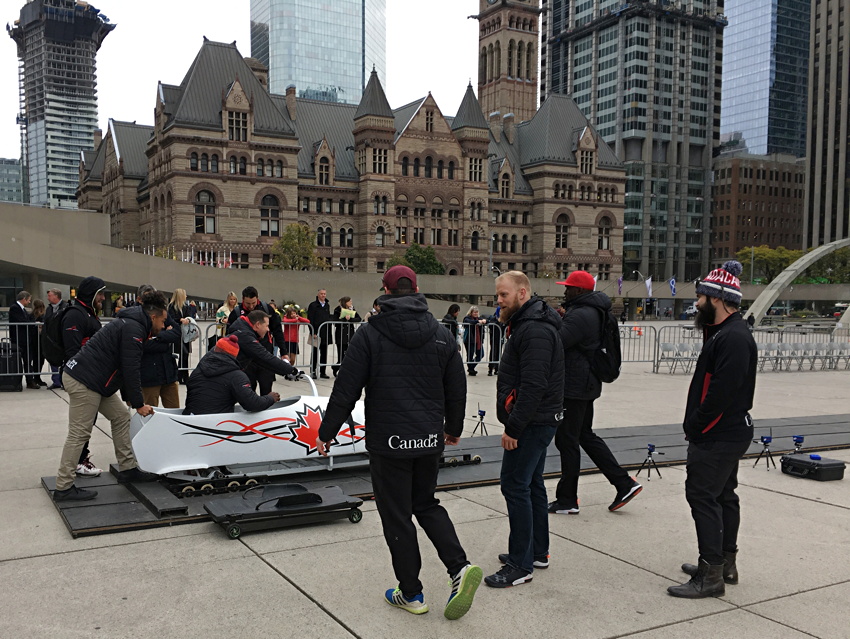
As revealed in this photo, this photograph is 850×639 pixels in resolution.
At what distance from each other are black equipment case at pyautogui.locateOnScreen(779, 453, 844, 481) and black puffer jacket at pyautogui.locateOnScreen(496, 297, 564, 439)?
4562 mm

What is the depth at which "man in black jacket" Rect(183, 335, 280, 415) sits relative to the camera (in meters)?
7.47

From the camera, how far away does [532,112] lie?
4456 inches

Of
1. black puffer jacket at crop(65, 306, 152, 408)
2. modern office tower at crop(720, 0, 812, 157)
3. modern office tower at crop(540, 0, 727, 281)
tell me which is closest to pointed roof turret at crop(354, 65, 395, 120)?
modern office tower at crop(540, 0, 727, 281)

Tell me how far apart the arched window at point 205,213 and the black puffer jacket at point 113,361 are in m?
69.0

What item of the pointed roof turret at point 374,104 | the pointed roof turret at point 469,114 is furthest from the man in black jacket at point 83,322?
the pointed roof turret at point 469,114

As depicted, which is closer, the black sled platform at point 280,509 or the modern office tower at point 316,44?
the black sled platform at point 280,509

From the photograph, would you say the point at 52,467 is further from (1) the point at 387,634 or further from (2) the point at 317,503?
(1) the point at 387,634

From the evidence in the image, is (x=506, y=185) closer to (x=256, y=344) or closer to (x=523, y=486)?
(x=256, y=344)

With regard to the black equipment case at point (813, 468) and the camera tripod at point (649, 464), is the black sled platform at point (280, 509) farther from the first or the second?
the black equipment case at point (813, 468)

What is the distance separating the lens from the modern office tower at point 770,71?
501ft

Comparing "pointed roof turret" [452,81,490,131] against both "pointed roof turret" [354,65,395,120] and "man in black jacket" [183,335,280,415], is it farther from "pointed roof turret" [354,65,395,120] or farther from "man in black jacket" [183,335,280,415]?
"man in black jacket" [183,335,280,415]

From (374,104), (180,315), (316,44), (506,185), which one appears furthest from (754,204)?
(180,315)

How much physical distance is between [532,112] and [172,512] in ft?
370

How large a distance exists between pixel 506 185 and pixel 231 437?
87741 millimetres
